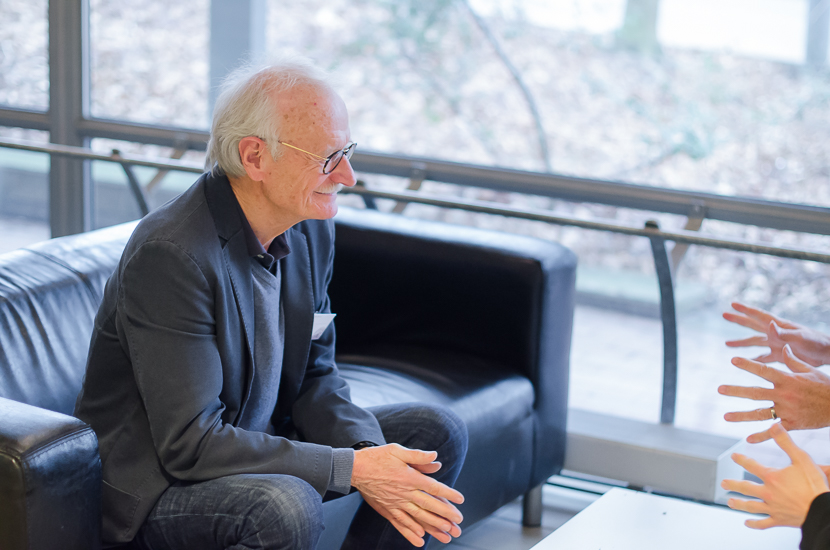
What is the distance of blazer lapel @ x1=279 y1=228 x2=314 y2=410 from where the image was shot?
1.77m

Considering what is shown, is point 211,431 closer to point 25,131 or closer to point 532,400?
point 532,400

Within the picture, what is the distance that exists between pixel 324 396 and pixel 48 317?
0.61 meters

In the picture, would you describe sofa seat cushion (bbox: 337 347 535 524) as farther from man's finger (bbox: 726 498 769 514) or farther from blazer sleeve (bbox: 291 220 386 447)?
man's finger (bbox: 726 498 769 514)

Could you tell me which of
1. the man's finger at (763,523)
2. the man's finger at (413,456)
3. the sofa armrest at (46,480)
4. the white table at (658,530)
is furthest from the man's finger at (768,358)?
the sofa armrest at (46,480)

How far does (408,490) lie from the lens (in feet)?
5.10

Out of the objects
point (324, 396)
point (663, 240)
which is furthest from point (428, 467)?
point (663, 240)

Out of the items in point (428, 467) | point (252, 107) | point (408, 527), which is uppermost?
point (252, 107)

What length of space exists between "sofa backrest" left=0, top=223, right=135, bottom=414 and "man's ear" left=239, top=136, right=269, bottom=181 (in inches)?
22.3

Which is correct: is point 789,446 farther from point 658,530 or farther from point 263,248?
point 263,248

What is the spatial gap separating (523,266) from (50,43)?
2660mm

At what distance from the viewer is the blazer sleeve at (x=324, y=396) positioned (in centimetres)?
172

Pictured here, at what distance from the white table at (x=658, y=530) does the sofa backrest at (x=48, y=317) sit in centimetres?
104

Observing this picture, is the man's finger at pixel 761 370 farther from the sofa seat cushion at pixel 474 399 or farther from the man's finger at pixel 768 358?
the sofa seat cushion at pixel 474 399

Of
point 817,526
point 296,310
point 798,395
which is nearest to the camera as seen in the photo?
point 817,526
